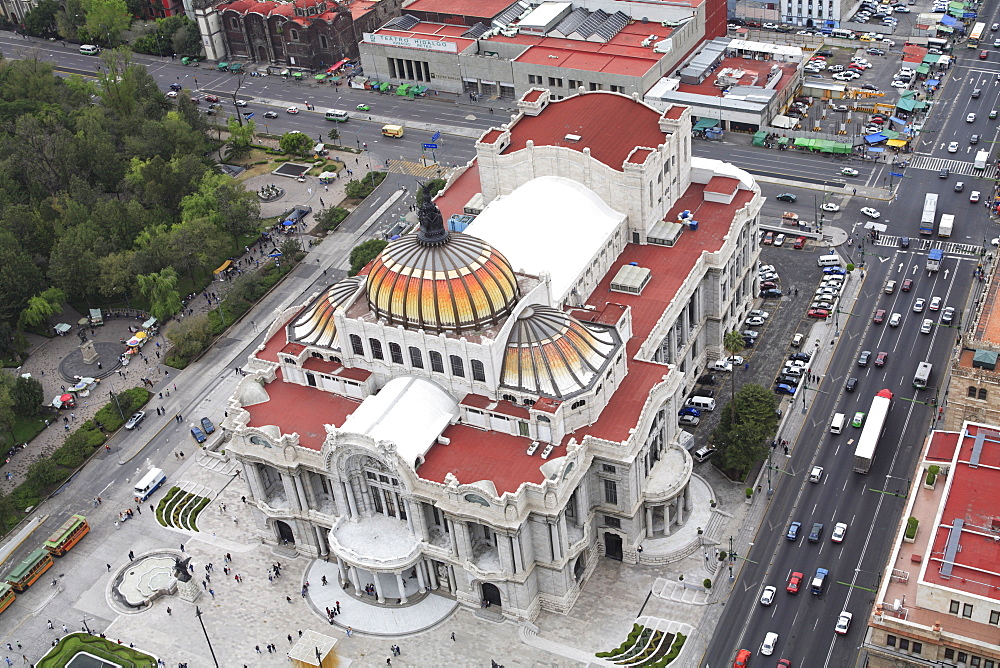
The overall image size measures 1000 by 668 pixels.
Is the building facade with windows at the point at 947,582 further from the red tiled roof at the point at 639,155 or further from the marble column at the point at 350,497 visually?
the red tiled roof at the point at 639,155

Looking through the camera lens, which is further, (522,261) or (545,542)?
(522,261)

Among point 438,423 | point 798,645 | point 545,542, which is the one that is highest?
point 438,423

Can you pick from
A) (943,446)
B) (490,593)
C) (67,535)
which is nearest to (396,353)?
(490,593)

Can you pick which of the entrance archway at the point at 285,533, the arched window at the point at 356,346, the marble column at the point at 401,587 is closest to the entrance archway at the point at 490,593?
the marble column at the point at 401,587

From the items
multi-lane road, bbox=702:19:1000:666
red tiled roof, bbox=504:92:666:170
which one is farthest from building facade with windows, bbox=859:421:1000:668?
red tiled roof, bbox=504:92:666:170

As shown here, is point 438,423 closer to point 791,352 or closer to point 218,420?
point 218,420

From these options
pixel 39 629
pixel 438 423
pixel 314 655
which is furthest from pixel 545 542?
pixel 39 629

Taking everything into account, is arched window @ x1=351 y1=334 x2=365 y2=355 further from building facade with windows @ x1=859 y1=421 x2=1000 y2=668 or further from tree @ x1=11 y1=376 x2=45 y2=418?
building facade with windows @ x1=859 y1=421 x2=1000 y2=668
